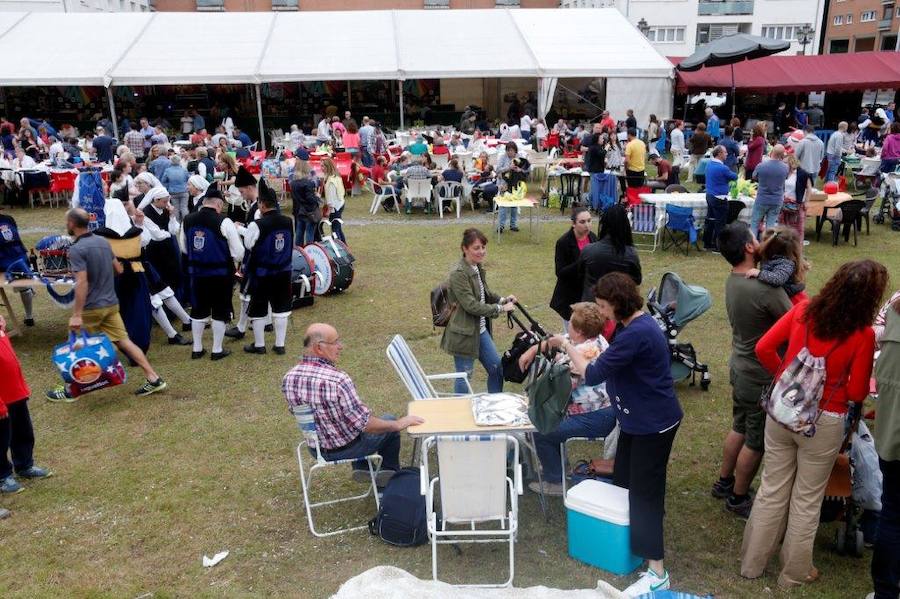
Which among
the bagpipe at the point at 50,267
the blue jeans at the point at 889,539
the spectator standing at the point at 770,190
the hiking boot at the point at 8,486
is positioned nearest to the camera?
the blue jeans at the point at 889,539

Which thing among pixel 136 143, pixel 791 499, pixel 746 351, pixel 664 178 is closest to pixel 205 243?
pixel 746 351

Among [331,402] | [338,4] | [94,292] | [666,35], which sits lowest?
[331,402]

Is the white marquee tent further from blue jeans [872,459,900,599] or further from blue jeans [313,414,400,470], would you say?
blue jeans [872,459,900,599]

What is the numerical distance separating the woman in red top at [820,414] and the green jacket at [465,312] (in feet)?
5.95

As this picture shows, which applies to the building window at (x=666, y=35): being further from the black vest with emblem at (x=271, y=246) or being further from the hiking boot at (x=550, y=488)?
the hiking boot at (x=550, y=488)

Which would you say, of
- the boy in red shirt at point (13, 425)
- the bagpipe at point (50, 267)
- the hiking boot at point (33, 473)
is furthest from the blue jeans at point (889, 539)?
the bagpipe at point (50, 267)

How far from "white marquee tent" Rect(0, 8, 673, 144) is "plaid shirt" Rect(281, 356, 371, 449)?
15783 millimetres

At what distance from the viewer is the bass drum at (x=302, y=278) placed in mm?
8203

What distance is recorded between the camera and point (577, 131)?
67.7 ft

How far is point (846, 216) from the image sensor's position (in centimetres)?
1054

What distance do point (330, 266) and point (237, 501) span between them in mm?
4369

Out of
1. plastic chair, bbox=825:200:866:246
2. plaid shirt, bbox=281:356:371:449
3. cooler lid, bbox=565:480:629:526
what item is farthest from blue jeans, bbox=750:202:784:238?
plaid shirt, bbox=281:356:371:449

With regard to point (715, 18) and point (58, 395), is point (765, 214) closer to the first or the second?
point (58, 395)

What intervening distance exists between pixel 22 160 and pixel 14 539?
41.7ft
